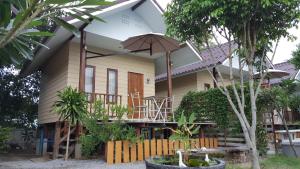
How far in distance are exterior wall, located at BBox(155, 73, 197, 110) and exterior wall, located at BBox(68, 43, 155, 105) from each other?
2909 mm

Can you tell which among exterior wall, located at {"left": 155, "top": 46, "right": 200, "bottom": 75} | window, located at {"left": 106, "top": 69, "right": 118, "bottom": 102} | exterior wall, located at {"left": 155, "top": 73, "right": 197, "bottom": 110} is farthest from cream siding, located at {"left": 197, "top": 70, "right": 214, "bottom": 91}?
window, located at {"left": 106, "top": 69, "right": 118, "bottom": 102}

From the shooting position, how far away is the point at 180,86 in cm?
1617

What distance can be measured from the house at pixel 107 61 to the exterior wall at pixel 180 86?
269cm

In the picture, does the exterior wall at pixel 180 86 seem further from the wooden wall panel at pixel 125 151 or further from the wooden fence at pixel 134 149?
the wooden wall panel at pixel 125 151

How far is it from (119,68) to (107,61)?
0.64m

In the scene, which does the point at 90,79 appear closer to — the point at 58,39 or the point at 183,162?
the point at 58,39

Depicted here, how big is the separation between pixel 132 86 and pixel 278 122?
755 centimetres

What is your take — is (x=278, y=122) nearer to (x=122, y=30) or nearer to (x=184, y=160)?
(x=122, y=30)

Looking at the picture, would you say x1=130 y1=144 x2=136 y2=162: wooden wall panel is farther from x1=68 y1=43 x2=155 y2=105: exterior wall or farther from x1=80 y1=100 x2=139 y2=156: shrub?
x1=68 y1=43 x2=155 y2=105: exterior wall

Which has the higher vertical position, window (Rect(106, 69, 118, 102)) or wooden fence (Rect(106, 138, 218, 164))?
window (Rect(106, 69, 118, 102))

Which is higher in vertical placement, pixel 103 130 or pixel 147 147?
pixel 103 130

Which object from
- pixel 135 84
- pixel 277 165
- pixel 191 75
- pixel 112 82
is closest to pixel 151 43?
pixel 112 82

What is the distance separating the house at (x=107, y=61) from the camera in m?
10.6

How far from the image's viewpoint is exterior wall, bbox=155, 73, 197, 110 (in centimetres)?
1553
